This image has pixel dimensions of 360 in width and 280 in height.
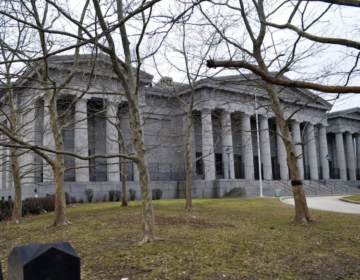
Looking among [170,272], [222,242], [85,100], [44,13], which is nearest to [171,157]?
[85,100]

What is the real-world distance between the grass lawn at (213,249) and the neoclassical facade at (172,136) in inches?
375

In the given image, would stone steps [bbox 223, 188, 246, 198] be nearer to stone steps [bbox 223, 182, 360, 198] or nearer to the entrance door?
stone steps [bbox 223, 182, 360, 198]

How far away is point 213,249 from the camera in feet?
29.7

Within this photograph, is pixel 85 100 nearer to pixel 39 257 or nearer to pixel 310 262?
pixel 310 262

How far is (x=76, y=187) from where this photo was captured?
31.5 metres

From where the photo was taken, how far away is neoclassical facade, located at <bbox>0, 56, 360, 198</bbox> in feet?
89.9

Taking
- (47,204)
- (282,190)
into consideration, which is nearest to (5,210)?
(47,204)

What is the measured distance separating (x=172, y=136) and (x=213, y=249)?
105ft

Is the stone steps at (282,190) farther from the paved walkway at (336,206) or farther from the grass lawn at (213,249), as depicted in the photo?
the grass lawn at (213,249)

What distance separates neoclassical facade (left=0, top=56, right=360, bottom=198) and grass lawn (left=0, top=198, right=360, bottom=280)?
9.53m

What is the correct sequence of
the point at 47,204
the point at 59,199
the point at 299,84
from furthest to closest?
the point at 47,204, the point at 59,199, the point at 299,84

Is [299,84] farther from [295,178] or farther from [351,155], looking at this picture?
[351,155]

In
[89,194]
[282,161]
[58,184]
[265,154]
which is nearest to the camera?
[58,184]

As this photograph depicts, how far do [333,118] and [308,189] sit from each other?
19749 millimetres
